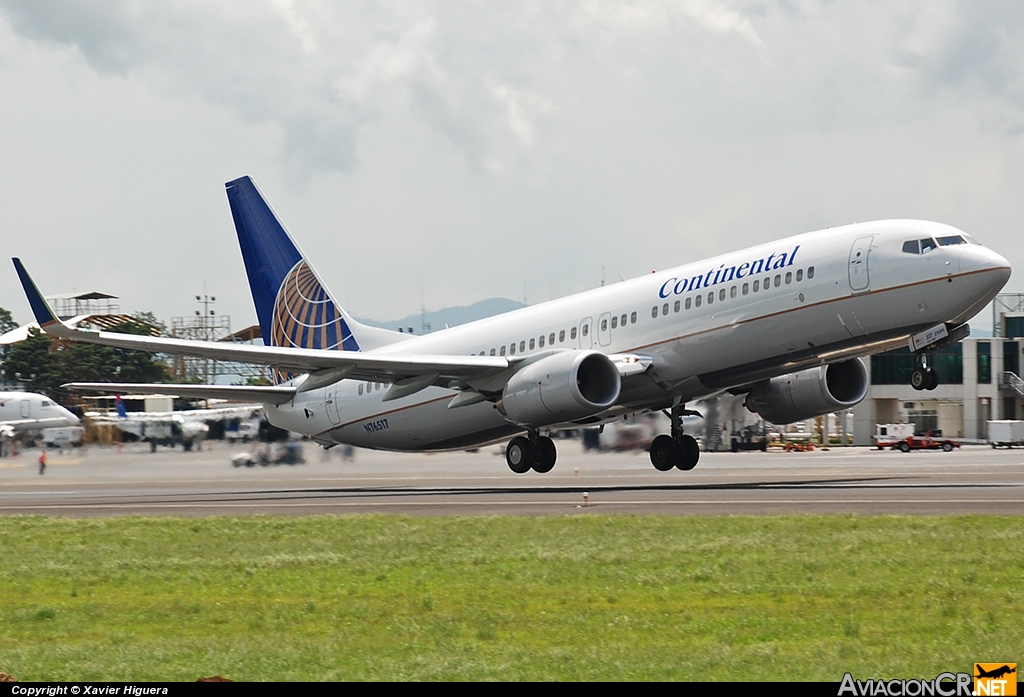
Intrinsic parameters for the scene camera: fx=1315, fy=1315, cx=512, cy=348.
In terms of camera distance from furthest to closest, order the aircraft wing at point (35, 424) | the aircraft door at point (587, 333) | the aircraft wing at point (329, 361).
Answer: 1. the aircraft wing at point (35, 424)
2. the aircraft door at point (587, 333)
3. the aircraft wing at point (329, 361)

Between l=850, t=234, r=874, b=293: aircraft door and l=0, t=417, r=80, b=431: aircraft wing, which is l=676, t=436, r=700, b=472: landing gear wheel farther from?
l=0, t=417, r=80, b=431: aircraft wing

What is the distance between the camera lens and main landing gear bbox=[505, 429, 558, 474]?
32.9 m

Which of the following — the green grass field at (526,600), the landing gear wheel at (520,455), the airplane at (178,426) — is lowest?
the green grass field at (526,600)

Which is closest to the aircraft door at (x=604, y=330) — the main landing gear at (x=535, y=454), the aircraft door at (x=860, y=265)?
the main landing gear at (x=535, y=454)

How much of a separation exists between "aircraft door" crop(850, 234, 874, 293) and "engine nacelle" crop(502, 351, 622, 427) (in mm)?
5825

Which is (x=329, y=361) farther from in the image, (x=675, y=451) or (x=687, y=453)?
(x=687, y=453)

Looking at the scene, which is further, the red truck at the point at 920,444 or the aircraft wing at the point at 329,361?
the red truck at the point at 920,444

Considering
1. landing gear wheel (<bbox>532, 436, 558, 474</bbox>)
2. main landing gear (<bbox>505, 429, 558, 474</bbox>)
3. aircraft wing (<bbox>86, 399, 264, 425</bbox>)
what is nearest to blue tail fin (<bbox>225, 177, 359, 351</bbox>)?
aircraft wing (<bbox>86, 399, 264, 425</bbox>)

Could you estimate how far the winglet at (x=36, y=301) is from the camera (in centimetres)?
2727

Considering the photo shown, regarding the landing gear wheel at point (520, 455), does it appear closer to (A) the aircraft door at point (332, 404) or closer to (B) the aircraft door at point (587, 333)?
(B) the aircraft door at point (587, 333)

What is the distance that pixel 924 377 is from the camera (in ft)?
90.2

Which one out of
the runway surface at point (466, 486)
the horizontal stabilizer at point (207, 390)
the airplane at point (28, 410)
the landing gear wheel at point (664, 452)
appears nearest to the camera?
the runway surface at point (466, 486)

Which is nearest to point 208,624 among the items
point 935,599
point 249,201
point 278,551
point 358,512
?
point 278,551

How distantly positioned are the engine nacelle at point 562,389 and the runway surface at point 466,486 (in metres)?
1.77
